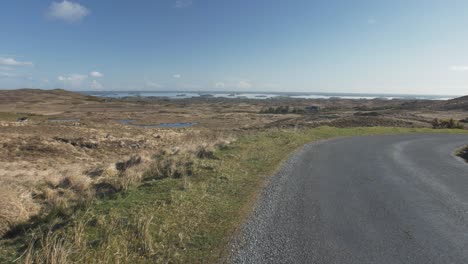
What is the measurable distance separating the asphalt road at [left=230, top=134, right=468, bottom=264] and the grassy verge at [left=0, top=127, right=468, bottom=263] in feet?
2.06

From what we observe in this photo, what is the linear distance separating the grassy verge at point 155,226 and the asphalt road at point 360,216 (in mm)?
628

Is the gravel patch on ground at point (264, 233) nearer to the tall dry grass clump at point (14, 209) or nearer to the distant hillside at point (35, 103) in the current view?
the tall dry grass clump at point (14, 209)

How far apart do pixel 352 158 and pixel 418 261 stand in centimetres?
1059

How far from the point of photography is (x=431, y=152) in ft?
56.8

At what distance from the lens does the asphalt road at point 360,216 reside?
17.9ft

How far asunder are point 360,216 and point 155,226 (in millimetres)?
5383

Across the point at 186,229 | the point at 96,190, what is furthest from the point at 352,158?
the point at 96,190

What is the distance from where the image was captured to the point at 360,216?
7.24 metres

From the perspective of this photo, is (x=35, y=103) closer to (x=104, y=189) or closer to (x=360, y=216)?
(x=104, y=189)

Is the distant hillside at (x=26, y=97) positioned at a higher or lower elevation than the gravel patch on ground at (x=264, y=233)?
higher

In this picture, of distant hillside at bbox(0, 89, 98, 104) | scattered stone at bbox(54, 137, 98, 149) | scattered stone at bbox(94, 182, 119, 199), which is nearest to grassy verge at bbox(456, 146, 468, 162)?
scattered stone at bbox(94, 182, 119, 199)

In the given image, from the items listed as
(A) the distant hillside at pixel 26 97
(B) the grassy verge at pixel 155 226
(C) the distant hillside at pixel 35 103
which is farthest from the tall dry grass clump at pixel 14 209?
(A) the distant hillside at pixel 26 97

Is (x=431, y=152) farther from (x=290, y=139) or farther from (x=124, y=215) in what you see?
(x=124, y=215)

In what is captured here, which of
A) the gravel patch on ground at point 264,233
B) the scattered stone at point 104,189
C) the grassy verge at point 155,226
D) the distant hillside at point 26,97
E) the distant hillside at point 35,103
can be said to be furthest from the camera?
the distant hillside at point 26,97
